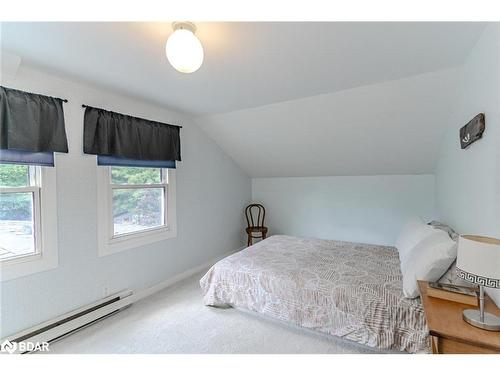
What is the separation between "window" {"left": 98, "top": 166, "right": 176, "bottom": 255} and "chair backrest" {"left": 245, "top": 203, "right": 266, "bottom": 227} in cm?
187

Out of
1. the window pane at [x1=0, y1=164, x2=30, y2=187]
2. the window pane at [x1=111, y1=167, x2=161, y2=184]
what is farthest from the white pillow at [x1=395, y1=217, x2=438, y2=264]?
the window pane at [x1=0, y1=164, x2=30, y2=187]

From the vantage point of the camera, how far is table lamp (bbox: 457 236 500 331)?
3.64 feet

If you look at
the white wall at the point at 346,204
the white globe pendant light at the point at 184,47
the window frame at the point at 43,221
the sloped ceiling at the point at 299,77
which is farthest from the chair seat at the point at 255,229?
the white globe pendant light at the point at 184,47

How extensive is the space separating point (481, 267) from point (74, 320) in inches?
113

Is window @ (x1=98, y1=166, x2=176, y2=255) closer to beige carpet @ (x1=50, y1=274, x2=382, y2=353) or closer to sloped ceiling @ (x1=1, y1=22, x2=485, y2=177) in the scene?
beige carpet @ (x1=50, y1=274, x2=382, y2=353)

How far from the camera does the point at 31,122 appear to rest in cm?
197

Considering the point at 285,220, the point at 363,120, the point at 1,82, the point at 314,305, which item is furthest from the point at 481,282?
the point at 285,220

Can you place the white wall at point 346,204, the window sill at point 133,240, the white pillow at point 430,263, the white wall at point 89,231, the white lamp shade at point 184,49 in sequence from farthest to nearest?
the white wall at point 346,204, the window sill at point 133,240, the white wall at point 89,231, the white pillow at point 430,263, the white lamp shade at point 184,49

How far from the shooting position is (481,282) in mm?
1148

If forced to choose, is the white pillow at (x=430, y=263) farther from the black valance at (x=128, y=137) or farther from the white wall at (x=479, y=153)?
the black valance at (x=128, y=137)

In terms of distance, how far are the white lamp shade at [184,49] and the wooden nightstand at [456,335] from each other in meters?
1.96

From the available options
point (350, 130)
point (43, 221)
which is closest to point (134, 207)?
point (43, 221)

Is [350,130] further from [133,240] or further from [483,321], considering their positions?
[133,240]

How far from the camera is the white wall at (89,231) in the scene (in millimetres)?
2002
